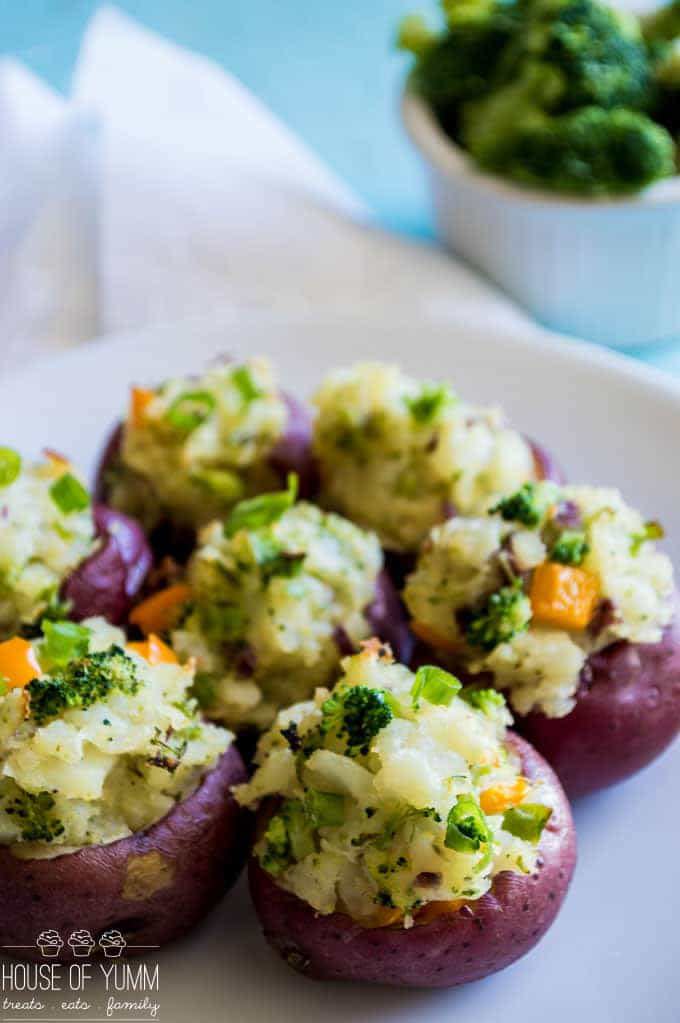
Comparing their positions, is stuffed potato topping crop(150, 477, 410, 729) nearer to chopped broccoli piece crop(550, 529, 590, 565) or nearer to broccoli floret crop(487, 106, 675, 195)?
chopped broccoli piece crop(550, 529, 590, 565)

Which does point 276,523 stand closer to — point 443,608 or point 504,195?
point 443,608

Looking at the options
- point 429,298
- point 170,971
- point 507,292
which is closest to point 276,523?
point 170,971

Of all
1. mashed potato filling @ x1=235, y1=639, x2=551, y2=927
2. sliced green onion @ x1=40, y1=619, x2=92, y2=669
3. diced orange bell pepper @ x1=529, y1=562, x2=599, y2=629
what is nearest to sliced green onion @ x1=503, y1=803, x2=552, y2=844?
mashed potato filling @ x1=235, y1=639, x2=551, y2=927

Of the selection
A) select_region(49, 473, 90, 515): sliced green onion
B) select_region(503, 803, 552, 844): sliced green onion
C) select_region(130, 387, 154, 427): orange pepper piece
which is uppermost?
select_region(503, 803, 552, 844): sliced green onion

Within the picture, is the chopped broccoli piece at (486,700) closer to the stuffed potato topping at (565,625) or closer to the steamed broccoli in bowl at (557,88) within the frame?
the stuffed potato topping at (565,625)

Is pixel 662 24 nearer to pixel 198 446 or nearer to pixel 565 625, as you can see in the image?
pixel 198 446

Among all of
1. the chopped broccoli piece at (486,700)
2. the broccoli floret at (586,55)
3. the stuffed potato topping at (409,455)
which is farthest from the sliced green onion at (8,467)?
the broccoli floret at (586,55)

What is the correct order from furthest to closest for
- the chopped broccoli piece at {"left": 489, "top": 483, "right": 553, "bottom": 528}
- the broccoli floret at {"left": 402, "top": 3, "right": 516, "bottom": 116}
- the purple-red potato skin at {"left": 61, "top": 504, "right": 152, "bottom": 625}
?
1. the broccoli floret at {"left": 402, "top": 3, "right": 516, "bottom": 116}
2. the purple-red potato skin at {"left": 61, "top": 504, "right": 152, "bottom": 625}
3. the chopped broccoli piece at {"left": 489, "top": 483, "right": 553, "bottom": 528}

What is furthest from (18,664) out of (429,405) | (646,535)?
(646,535)
